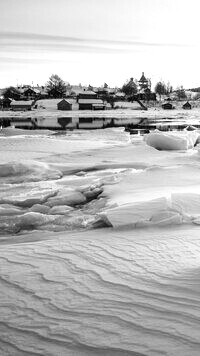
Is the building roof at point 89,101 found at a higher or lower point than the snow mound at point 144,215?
higher

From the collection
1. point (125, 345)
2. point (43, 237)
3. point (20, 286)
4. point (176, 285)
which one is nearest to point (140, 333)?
point (125, 345)

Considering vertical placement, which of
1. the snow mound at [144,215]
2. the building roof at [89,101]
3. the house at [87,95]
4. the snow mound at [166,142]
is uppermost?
the house at [87,95]

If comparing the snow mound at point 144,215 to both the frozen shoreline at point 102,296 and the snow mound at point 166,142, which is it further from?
the snow mound at point 166,142

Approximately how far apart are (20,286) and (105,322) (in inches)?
39.6

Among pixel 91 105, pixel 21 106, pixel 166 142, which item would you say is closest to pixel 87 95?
pixel 91 105

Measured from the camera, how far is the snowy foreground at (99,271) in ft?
8.47

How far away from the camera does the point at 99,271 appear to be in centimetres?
363

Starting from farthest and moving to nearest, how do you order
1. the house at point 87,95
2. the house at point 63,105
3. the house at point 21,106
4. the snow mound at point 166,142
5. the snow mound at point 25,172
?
1. the house at point 87,95
2. the house at point 21,106
3. the house at point 63,105
4. the snow mound at point 166,142
5. the snow mound at point 25,172

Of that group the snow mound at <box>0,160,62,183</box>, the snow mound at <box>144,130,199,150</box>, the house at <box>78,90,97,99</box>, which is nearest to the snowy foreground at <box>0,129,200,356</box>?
the snow mound at <box>0,160,62,183</box>

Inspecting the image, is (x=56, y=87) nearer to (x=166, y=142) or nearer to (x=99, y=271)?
(x=166, y=142)

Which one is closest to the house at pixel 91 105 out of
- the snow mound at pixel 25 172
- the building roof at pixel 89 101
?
the building roof at pixel 89 101

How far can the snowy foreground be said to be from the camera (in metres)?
2.58

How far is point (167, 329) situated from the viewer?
8.61ft

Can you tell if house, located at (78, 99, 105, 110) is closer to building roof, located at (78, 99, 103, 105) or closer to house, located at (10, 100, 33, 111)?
building roof, located at (78, 99, 103, 105)
